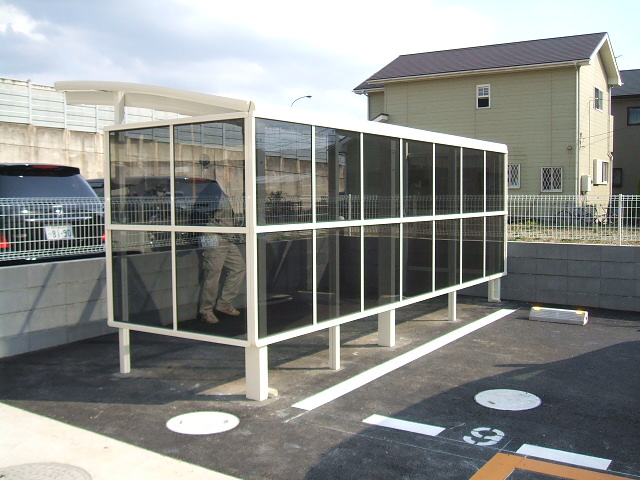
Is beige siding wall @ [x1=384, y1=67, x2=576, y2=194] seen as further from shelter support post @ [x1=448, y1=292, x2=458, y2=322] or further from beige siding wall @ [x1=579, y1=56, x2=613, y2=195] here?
shelter support post @ [x1=448, y1=292, x2=458, y2=322]

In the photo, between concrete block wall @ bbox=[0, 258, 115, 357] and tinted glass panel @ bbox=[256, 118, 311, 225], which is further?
concrete block wall @ bbox=[0, 258, 115, 357]

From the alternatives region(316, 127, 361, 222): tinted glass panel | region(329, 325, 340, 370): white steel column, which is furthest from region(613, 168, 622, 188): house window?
region(329, 325, 340, 370): white steel column

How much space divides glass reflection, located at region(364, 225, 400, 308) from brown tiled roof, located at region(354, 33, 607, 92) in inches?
606

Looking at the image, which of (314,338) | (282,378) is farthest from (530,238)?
(282,378)

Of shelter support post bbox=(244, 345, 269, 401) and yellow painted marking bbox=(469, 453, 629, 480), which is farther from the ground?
shelter support post bbox=(244, 345, 269, 401)

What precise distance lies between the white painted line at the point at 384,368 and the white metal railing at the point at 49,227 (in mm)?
3850

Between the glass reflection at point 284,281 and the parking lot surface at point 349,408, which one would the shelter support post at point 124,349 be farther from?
the glass reflection at point 284,281

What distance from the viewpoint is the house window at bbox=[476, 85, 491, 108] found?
69.9 ft

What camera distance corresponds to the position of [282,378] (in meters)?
6.15

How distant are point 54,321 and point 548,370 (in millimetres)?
5630

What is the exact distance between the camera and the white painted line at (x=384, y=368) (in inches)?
215

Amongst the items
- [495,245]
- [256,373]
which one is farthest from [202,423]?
[495,245]

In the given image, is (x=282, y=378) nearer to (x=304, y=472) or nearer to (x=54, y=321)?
(x=304, y=472)

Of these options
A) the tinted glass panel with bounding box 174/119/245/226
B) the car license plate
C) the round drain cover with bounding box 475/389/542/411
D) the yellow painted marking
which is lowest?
the yellow painted marking
